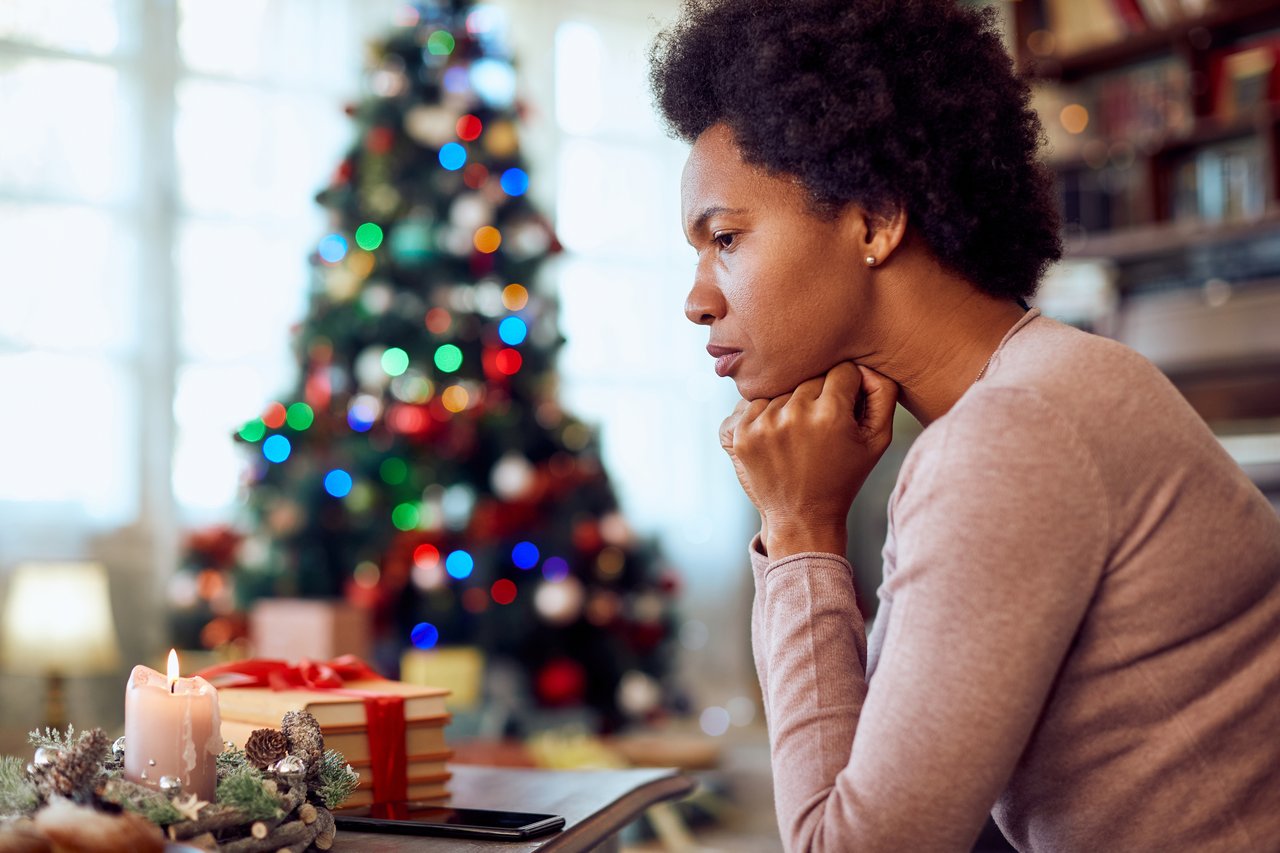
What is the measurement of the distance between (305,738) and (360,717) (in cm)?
19

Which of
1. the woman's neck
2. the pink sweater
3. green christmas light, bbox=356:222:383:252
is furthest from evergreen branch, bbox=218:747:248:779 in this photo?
green christmas light, bbox=356:222:383:252

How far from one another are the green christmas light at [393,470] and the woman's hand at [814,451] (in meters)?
2.94

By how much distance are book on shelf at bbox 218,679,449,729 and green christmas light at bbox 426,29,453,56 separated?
3.40 m

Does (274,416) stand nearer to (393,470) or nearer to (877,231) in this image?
(393,470)

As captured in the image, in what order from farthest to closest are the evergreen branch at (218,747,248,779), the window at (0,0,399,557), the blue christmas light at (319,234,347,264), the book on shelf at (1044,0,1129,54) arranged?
1. the book on shelf at (1044,0,1129,54)
2. the blue christmas light at (319,234,347,264)
3. the window at (0,0,399,557)
4. the evergreen branch at (218,747,248,779)

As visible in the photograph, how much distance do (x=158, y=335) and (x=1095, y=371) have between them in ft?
12.2

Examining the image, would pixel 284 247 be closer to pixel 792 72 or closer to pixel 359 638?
pixel 359 638

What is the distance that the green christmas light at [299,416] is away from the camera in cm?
401

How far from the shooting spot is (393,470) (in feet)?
13.1

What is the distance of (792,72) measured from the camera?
1.09 metres

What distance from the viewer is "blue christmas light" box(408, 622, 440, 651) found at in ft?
13.0

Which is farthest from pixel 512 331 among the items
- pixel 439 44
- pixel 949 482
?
pixel 949 482

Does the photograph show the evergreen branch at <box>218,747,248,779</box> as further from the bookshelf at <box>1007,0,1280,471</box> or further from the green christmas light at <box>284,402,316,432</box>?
the bookshelf at <box>1007,0,1280,471</box>

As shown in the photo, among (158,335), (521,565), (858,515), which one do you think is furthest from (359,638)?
(858,515)
